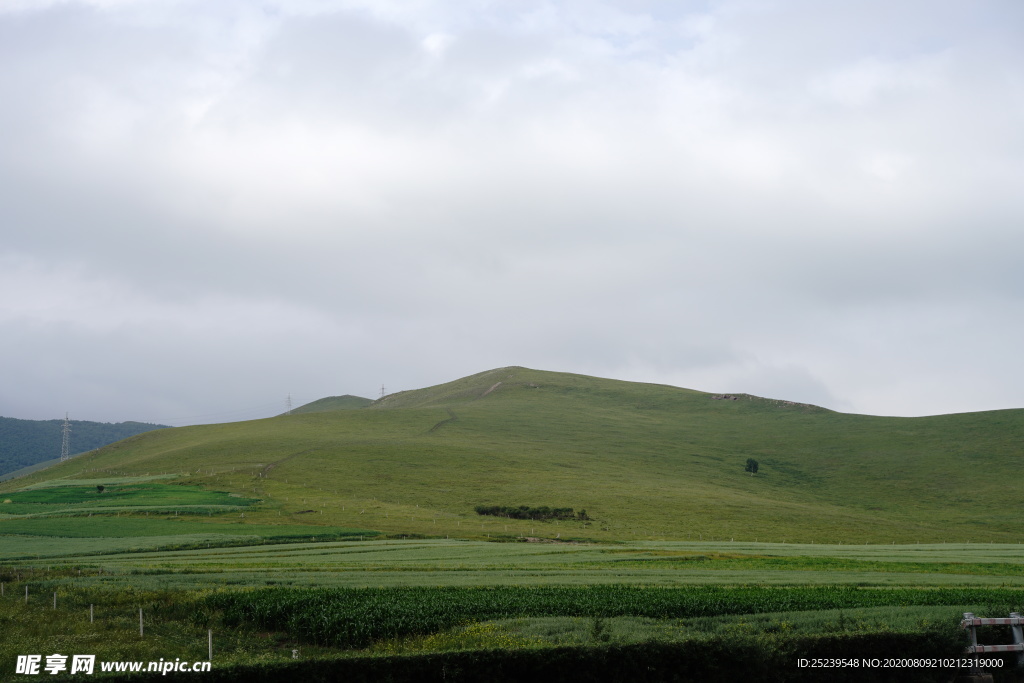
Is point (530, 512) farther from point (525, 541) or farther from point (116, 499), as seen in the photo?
point (116, 499)

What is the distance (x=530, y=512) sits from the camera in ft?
243

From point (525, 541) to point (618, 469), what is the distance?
47.0 m

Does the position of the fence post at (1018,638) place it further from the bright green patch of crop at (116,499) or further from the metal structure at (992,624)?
the bright green patch of crop at (116,499)

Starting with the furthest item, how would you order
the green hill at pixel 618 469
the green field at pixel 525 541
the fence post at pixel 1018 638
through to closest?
the green hill at pixel 618 469
the green field at pixel 525 541
the fence post at pixel 1018 638

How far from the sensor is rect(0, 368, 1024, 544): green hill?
70.6 m

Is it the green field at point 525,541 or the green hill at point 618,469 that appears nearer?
the green field at point 525,541

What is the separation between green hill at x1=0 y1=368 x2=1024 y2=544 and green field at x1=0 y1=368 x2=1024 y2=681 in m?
0.60

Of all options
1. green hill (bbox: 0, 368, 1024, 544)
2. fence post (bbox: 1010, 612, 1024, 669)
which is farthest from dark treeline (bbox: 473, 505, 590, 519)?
fence post (bbox: 1010, 612, 1024, 669)

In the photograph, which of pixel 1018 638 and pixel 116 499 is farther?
pixel 116 499

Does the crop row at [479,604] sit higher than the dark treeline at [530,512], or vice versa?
the crop row at [479,604]

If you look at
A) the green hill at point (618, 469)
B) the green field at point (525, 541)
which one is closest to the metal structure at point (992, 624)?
the green field at point (525, 541)

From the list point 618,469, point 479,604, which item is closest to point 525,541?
point 479,604

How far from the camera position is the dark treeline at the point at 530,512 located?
7288cm

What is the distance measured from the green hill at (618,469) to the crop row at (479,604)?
34.3m
